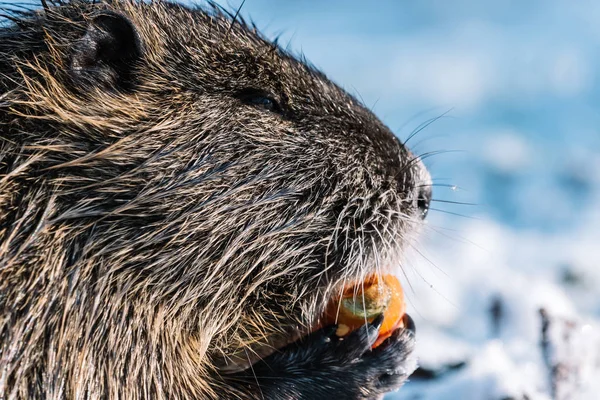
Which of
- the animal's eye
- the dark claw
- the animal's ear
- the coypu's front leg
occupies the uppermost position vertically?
the animal's eye

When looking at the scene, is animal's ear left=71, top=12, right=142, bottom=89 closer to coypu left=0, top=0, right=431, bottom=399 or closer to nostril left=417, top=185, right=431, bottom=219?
coypu left=0, top=0, right=431, bottom=399

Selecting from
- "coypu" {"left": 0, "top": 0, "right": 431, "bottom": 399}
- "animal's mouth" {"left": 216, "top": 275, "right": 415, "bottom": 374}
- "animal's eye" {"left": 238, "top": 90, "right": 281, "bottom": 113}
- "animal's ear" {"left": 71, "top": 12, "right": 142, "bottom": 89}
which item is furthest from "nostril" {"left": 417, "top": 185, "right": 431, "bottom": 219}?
"animal's ear" {"left": 71, "top": 12, "right": 142, "bottom": 89}

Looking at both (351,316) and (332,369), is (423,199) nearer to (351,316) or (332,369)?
(351,316)

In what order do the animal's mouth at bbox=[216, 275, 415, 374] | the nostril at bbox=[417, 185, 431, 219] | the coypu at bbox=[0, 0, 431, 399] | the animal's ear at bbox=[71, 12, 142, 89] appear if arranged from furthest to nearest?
the nostril at bbox=[417, 185, 431, 219], the animal's mouth at bbox=[216, 275, 415, 374], the animal's ear at bbox=[71, 12, 142, 89], the coypu at bbox=[0, 0, 431, 399]

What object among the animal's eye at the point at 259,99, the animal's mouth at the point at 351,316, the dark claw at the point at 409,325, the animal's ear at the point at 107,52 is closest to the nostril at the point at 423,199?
the animal's mouth at the point at 351,316

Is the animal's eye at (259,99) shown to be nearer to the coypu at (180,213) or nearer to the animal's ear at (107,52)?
the coypu at (180,213)

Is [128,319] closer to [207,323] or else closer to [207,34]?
[207,323]
